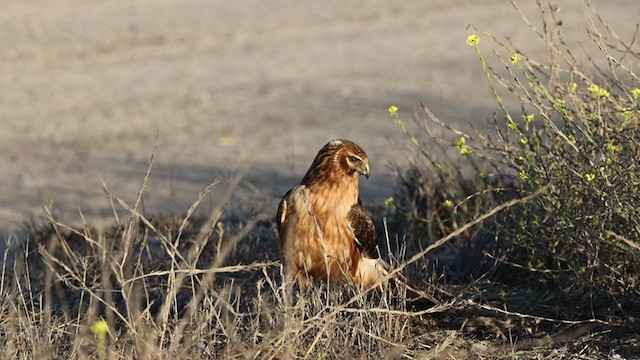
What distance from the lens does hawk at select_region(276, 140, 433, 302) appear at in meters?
5.42

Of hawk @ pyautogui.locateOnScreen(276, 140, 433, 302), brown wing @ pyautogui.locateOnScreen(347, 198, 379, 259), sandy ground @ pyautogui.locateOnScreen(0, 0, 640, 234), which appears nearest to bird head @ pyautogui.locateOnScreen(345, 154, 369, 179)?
hawk @ pyautogui.locateOnScreen(276, 140, 433, 302)

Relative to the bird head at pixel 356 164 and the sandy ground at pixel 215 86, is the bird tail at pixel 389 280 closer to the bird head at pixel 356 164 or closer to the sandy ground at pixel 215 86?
the bird head at pixel 356 164

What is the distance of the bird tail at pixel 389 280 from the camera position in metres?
5.12

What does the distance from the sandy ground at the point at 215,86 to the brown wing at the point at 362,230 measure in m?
1.57

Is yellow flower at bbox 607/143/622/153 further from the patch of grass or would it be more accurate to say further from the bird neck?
the bird neck

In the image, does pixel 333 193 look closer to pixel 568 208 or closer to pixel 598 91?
pixel 568 208

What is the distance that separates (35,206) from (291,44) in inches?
233

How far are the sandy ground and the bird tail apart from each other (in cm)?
167

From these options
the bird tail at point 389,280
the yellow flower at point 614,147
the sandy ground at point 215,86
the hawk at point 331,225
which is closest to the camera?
the yellow flower at point 614,147

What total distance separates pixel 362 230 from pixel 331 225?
0.52 feet

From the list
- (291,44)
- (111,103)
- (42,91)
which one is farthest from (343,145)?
(291,44)

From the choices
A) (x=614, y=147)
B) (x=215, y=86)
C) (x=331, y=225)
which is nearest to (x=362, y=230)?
(x=331, y=225)

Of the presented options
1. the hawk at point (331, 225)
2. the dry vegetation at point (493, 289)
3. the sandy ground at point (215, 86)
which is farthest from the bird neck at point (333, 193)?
the sandy ground at point (215, 86)

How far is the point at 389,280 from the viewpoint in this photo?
17.7 ft
